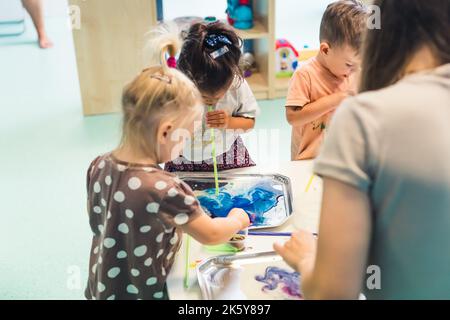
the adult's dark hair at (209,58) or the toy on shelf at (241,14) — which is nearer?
the adult's dark hair at (209,58)

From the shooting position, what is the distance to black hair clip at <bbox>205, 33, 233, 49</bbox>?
1.19 meters

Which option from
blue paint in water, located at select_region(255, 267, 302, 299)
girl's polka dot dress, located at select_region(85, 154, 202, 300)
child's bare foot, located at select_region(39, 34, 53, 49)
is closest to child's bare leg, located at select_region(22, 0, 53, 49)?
child's bare foot, located at select_region(39, 34, 53, 49)

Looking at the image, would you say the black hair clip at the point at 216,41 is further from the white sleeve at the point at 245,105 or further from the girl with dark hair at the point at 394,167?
the girl with dark hair at the point at 394,167

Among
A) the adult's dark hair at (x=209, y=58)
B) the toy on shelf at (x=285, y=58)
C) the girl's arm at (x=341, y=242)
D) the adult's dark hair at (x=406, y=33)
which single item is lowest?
the toy on shelf at (x=285, y=58)

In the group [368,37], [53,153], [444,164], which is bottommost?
[53,153]

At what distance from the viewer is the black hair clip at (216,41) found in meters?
1.19

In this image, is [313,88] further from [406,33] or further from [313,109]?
[406,33]

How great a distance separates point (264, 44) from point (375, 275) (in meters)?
2.34

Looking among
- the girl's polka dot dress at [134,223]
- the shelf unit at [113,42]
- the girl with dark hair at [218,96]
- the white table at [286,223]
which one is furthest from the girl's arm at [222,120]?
the shelf unit at [113,42]

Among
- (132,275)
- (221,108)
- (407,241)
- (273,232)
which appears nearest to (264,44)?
(221,108)

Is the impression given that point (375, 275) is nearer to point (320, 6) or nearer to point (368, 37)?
point (368, 37)

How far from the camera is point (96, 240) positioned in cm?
97

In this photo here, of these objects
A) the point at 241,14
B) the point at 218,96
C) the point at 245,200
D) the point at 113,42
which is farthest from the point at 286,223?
the point at 241,14

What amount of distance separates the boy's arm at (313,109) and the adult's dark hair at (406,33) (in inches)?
26.6
